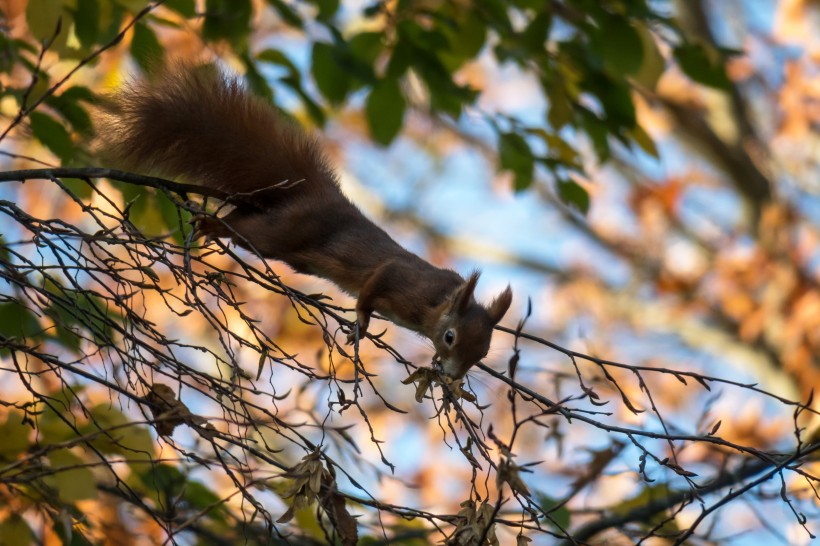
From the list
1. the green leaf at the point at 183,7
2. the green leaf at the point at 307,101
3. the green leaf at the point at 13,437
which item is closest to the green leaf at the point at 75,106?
the green leaf at the point at 183,7

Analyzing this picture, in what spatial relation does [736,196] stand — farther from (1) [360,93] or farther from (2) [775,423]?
(1) [360,93]

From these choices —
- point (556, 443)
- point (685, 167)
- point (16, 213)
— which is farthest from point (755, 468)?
point (685, 167)

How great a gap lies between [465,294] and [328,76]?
4.04 feet

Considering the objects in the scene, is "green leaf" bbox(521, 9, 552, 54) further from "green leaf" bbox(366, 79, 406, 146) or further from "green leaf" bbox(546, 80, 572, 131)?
"green leaf" bbox(366, 79, 406, 146)

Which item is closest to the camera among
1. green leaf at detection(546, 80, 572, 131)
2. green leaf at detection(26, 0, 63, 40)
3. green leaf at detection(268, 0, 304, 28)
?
green leaf at detection(26, 0, 63, 40)

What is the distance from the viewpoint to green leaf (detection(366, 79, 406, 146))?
366 centimetres

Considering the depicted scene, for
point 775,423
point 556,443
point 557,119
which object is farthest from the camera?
point 775,423

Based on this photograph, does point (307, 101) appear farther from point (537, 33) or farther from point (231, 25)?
point (537, 33)

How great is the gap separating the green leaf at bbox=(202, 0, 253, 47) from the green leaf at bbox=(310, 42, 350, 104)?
0.91ft

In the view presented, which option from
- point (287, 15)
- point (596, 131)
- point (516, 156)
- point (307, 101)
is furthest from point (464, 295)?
point (287, 15)

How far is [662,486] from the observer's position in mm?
3219

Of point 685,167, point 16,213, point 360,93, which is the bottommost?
point 16,213

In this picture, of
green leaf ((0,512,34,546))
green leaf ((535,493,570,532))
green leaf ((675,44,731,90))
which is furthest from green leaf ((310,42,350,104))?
green leaf ((0,512,34,546))

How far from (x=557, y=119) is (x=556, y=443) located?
54.4 inches
